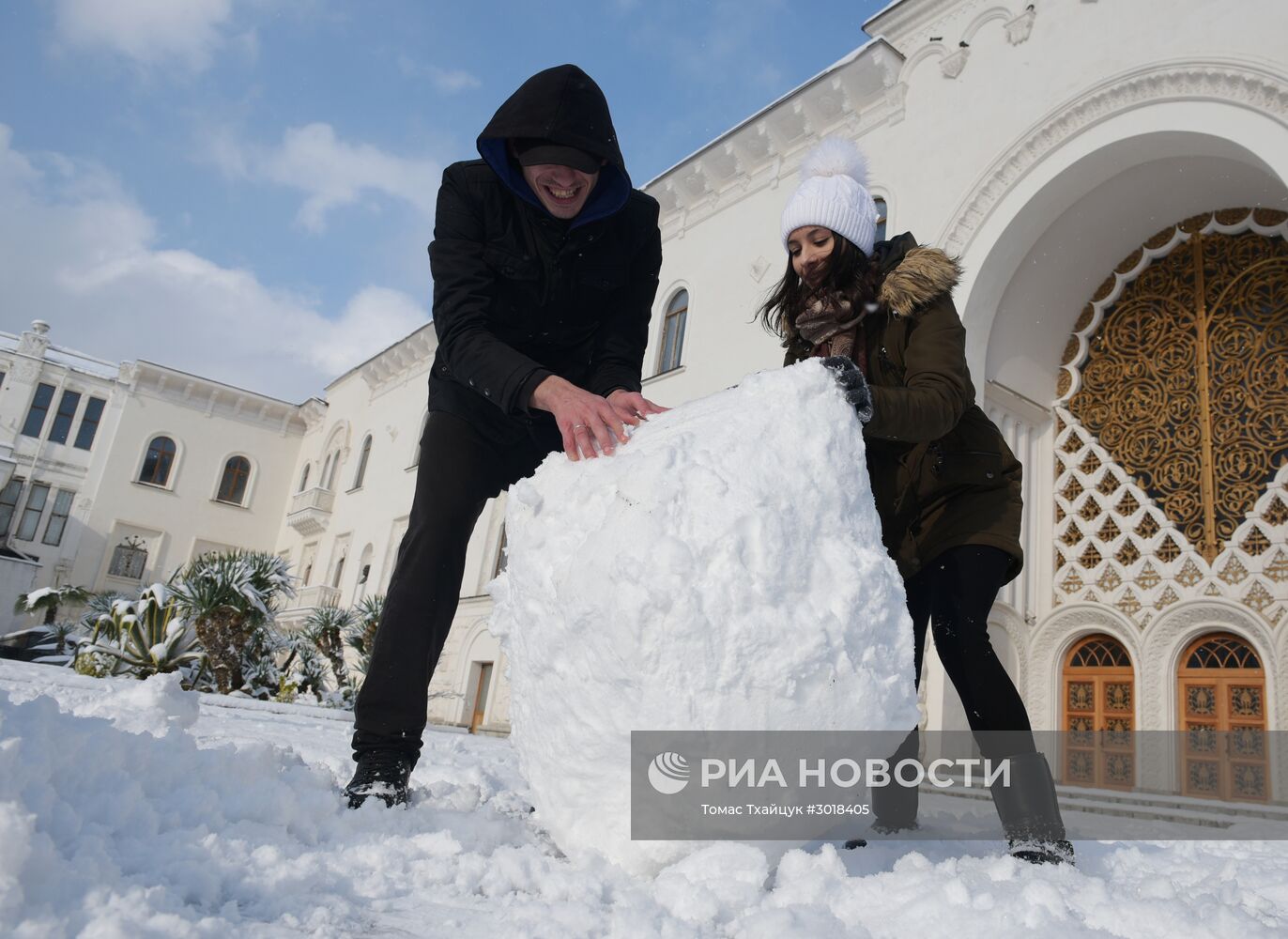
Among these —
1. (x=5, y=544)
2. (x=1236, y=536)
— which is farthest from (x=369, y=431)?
(x=1236, y=536)

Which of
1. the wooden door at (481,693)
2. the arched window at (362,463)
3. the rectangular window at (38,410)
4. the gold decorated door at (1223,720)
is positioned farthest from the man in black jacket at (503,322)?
the rectangular window at (38,410)

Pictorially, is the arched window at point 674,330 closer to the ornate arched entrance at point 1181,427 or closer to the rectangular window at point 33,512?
the ornate arched entrance at point 1181,427

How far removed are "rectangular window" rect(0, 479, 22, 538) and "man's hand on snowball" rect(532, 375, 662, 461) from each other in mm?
27860

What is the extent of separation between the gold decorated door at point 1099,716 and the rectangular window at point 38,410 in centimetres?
2751

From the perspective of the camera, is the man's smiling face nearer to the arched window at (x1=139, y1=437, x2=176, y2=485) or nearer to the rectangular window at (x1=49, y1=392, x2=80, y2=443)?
the arched window at (x1=139, y1=437, x2=176, y2=485)

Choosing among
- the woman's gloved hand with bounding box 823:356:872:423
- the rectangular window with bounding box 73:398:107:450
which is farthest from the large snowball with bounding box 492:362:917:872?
the rectangular window with bounding box 73:398:107:450

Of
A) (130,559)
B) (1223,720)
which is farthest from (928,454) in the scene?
(130,559)

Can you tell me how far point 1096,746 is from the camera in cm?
726

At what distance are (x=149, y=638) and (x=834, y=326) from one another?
8786 millimetres

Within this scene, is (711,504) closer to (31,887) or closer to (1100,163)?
(31,887)

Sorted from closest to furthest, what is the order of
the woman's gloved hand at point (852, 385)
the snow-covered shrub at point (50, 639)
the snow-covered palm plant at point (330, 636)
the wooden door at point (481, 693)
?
the woman's gloved hand at point (852, 385), the snow-covered palm plant at point (330, 636), the wooden door at point (481, 693), the snow-covered shrub at point (50, 639)

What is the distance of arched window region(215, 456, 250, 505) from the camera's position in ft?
85.3

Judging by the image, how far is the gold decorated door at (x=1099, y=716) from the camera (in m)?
7.08

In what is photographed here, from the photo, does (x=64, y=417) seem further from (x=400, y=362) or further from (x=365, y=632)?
(x=365, y=632)
